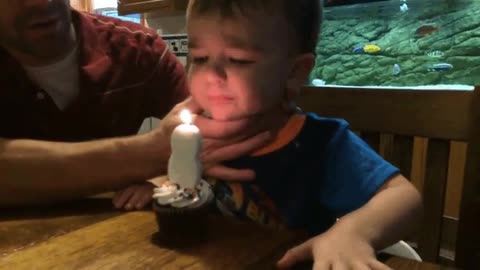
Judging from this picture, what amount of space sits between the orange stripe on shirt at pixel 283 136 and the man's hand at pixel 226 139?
15 millimetres

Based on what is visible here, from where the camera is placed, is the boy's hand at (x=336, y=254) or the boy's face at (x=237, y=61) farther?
the boy's face at (x=237, y=61)

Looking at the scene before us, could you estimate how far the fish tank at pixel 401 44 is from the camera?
209cm

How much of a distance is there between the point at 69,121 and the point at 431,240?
887 mm

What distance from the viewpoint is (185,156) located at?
599 millimetres

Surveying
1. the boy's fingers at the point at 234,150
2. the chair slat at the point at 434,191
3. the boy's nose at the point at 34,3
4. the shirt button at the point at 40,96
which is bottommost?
the chair slat at the point at 434,191

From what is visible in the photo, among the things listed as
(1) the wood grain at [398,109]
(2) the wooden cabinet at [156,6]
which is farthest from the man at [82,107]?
(2) the wooden cabinet at [156,6]

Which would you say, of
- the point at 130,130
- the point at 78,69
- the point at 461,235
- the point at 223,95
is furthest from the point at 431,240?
the point at 78,69

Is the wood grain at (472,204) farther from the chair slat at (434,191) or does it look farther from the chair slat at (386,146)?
the chair slat at (386,146)

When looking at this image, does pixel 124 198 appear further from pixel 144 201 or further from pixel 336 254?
pixel 336 254

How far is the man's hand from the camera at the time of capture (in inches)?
30.5

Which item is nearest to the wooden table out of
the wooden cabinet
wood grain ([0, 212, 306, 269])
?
wood grain ([0, 212, 306, 269])

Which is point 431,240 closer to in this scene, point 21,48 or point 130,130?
point 130,130

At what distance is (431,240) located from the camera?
977 millimetres

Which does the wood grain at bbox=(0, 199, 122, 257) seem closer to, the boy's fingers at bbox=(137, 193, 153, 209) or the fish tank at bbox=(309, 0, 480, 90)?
the boy's fingers at bbox=(137, 193, 153, 209)
